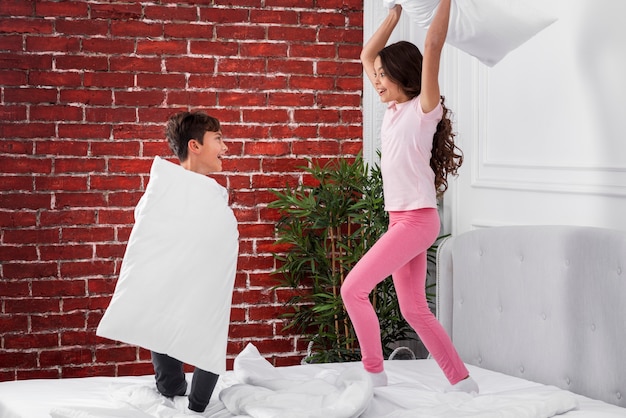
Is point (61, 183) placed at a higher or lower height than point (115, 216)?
higher

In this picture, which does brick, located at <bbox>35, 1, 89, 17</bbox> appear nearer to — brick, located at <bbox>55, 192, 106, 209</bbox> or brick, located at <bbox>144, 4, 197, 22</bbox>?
brick, located at <bbox>144, 4, 197, 22</bbox>

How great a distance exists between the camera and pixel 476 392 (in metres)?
2.93

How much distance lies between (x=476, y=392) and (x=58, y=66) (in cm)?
251

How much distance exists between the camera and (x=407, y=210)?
304 centimetres

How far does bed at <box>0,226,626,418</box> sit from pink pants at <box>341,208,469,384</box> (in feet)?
0.40

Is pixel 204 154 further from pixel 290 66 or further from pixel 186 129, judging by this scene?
pixel 290 66

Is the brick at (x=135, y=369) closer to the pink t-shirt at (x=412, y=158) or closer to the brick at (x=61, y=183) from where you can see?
the brick at (x=61, y=183)

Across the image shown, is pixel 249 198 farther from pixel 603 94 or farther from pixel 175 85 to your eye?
pixel 603 94

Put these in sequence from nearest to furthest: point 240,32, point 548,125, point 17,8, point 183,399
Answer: point 183,399
point 548,125
point 17,8
point 240,32

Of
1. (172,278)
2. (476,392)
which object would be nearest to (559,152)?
(476,392)

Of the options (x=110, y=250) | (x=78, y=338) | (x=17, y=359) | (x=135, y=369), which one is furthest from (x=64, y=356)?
(x=110, y=250)

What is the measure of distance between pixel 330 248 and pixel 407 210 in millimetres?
1392

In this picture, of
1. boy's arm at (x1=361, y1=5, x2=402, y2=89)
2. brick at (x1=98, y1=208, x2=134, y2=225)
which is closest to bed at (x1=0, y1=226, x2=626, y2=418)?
boy's arm at (x1=361, y1=5, x2=402, y2=89)

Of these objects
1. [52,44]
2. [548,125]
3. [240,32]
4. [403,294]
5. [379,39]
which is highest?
[240,32]
